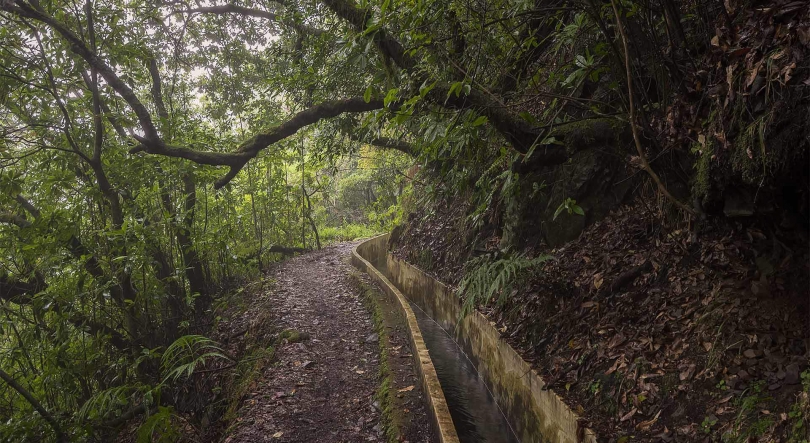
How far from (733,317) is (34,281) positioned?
10083mm

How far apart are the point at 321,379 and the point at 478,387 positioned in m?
2.32

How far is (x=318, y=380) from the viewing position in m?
6.41

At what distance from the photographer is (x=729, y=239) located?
4.22 m

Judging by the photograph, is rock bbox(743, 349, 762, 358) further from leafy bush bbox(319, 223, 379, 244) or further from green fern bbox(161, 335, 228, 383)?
leafy bush bbox(319, 223, 379, 244)

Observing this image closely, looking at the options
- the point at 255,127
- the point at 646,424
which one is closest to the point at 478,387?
the point at 646,424

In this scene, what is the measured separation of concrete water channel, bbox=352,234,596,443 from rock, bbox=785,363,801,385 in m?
1.44

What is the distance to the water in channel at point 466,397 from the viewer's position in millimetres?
5645

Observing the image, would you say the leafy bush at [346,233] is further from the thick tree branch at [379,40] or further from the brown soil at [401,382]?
the thick tree branch at [379,40]

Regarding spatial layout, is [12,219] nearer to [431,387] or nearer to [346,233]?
[431,387]

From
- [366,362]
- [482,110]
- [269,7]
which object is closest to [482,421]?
[366,362]

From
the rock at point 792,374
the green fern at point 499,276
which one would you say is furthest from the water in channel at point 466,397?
the rock at point 792,374

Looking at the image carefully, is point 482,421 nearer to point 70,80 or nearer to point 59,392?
point 59,392

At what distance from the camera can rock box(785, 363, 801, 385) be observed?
3143 mm

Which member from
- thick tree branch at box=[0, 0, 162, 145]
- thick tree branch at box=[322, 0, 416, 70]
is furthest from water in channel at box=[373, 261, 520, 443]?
thick tree branch at box=[0, 0, 162, 145]
